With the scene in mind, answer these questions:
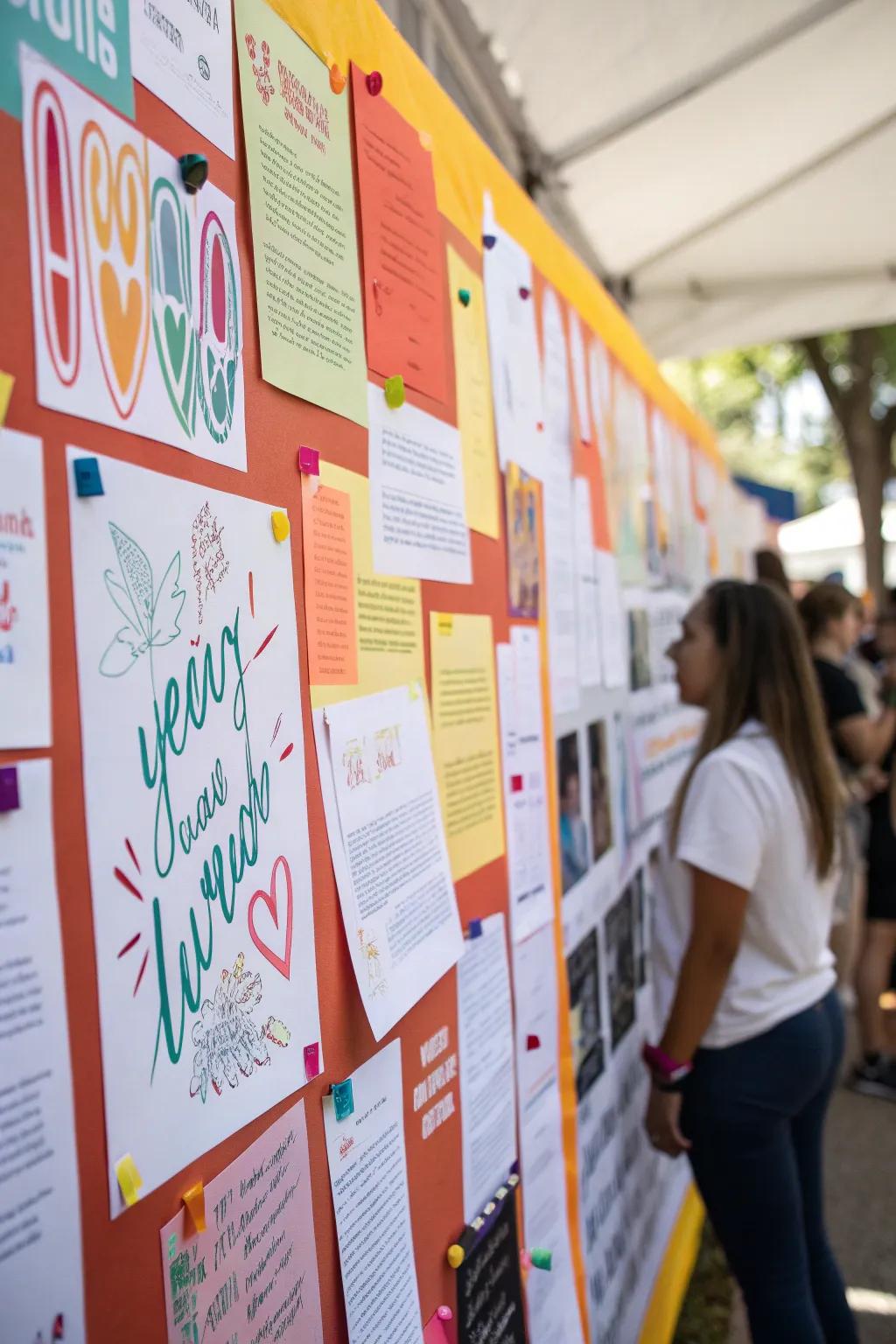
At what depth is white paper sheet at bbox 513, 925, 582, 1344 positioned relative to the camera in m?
1.48

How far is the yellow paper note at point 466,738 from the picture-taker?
124 cm

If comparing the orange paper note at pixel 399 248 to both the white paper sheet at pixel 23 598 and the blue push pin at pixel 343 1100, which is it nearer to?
the white paper sheet at pixel 23 598

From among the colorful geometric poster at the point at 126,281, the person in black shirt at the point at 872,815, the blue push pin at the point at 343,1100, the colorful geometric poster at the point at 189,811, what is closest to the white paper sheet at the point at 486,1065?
the blue push pin at the point at 343,1100

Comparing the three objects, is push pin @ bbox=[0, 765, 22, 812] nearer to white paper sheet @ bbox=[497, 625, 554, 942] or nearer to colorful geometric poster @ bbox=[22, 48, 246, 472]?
colorful geometric poster @ bbox=[22, 48, 246, 472]

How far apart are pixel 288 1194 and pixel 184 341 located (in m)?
0.70

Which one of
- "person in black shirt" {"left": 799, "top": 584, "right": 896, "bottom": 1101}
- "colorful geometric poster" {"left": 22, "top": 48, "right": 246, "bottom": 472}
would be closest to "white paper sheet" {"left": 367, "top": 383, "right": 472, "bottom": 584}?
"colorful geometric poster" {"left": 22, "top": 48, "right": 246, "bottom": 472}

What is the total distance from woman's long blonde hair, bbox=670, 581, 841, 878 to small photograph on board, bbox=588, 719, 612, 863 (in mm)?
165

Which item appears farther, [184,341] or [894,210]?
[894,210]

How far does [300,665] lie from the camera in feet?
3.01

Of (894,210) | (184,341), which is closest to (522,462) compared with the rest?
(184,341)

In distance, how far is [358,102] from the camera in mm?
1072

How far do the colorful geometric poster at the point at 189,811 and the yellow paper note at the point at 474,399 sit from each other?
0.53 metres

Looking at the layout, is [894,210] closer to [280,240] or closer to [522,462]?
[522,462]

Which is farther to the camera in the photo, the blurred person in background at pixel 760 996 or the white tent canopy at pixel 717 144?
the white tent canopy at pixel 717 144
